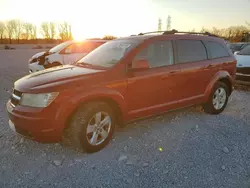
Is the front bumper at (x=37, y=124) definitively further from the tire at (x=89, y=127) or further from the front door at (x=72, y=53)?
the front door at (x=72, y=53)

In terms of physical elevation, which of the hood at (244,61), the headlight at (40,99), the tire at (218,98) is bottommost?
the tire at (218,98)

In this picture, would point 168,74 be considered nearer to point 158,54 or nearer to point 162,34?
point 158,54

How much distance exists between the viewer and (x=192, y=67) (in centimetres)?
454

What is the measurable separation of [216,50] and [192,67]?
3.45ft

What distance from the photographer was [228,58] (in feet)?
17.5

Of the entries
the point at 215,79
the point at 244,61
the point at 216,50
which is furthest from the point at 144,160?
the point at 244,61

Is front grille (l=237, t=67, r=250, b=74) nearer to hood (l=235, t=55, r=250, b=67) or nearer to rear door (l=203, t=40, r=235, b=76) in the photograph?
hood (l=235, t=55, r=250, b=67)

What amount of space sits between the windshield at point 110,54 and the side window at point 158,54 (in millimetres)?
243

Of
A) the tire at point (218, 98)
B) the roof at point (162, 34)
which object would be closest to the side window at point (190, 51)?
the roof at point (162, 34)

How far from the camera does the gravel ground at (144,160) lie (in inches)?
111

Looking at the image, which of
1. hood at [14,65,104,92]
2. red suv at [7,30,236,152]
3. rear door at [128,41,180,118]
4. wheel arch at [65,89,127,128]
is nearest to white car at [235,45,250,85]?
red suv at [7,30,236,152]

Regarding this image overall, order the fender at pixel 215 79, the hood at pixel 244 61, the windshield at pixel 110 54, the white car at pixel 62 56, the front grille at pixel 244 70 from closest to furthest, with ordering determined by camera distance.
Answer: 1. the windshield at pixel 110 54
2. the fender at pixel 215 79
3. the front grille at pixel 244 70
4. the hood at pixel 244 61
5. the white car at pixel 62 56

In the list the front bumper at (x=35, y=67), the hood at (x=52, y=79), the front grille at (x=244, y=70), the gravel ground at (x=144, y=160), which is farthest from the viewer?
the front bumper at (x=35, y=67)

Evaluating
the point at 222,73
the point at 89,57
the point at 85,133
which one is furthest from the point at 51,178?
the point at 222,73
